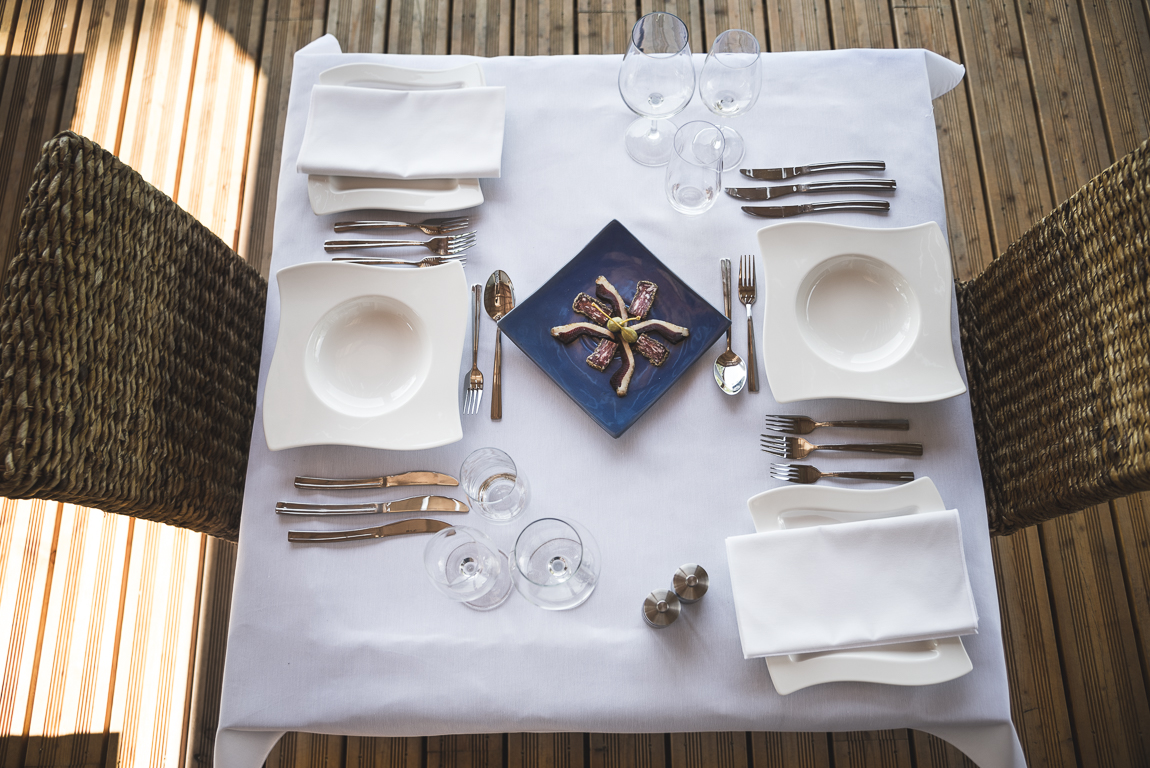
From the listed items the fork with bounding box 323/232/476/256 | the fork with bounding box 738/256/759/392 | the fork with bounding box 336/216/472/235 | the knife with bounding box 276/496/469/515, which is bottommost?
the knife with bounding box 276/496/469/515

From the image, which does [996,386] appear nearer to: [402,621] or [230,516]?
[402,621]

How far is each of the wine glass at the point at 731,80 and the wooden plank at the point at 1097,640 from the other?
1.45 metres

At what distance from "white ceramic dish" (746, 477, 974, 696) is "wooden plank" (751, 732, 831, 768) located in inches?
36.4

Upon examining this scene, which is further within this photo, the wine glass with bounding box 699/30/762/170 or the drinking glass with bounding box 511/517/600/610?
the wine glass with bounding box 699/30/762/170

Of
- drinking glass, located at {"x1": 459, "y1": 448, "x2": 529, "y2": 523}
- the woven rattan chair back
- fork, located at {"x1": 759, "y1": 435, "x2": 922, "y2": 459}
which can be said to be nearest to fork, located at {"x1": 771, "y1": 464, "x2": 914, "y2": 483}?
fork, located at {"x1": 759, "y1": 435, "x2": 922, "y2": 459}

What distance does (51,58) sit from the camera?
2.35 meters

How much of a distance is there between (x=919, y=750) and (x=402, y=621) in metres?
1.43

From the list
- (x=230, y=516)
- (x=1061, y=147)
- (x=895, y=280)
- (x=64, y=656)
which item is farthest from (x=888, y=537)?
(x=64, y=656)

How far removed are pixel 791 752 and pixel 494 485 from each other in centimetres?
122

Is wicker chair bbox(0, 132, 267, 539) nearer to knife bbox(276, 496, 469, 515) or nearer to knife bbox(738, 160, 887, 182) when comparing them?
knife bbox(276, 496, 469, 515)

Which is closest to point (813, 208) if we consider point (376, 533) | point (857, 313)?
point (857, 313)

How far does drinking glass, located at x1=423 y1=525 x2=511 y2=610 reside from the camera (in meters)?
1.01

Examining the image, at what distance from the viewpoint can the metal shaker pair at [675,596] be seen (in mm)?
988

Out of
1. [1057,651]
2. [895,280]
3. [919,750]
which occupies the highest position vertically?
[895,280]
